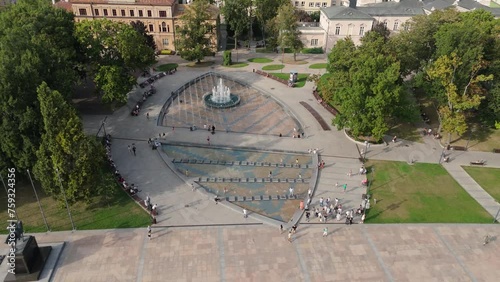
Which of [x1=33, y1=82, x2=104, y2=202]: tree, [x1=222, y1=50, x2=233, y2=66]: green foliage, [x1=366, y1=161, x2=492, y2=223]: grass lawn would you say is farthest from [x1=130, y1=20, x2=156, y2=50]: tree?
Answer: [x1=366, y1=161, x2=492, y2=223]: grass lawn

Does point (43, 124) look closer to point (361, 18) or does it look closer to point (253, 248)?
point (253, 248)

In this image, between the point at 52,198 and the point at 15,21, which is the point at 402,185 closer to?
the point at 52,198

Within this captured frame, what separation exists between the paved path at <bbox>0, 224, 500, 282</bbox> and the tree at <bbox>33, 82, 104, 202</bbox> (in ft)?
14.7

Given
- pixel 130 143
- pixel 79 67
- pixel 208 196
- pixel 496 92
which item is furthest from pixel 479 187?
pixel 79 67

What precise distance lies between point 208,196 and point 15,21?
123 feet

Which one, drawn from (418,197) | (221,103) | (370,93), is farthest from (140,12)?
(418,197)

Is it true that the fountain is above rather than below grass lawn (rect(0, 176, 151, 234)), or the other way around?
above

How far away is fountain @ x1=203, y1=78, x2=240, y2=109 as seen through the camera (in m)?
61.2

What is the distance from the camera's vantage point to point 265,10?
92.6 meters

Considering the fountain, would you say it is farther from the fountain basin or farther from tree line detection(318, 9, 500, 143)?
tree line detection(318, 9, 500, 143)

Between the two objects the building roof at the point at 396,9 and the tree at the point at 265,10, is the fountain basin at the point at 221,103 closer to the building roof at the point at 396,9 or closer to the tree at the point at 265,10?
the tree at the point at 265,10

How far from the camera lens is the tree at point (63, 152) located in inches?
1313

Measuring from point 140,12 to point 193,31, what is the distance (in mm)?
14970

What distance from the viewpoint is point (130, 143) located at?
49.2 metres
